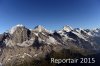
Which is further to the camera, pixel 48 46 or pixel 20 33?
pixel 48 46

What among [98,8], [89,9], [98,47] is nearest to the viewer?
[98,8]

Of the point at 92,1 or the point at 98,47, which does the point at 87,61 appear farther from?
the point at 92,1

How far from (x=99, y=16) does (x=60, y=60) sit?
4.02 feet

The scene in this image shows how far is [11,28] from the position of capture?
561 centimetres

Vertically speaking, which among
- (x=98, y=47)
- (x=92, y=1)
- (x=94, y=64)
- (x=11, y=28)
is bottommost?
(x=94, y=64)

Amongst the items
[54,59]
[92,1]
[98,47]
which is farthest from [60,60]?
[92,1]

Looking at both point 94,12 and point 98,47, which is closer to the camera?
point 94,12

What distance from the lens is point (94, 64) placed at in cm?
483

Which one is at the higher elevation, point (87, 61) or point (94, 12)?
point (94, 12)

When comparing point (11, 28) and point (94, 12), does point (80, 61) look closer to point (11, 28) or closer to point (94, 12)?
point (94, 12)

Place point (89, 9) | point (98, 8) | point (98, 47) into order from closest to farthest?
1. point (98, 8)
2. point (89, 9)
3. point (98, 47)

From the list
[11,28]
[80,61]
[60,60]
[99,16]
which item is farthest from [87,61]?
[11,28]

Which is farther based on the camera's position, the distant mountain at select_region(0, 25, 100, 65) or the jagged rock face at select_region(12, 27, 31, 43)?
the jagged rock face at select_region(12, 27, 31, 43)

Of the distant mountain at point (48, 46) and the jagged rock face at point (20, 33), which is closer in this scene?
the distant mountain at point (48, 46)
